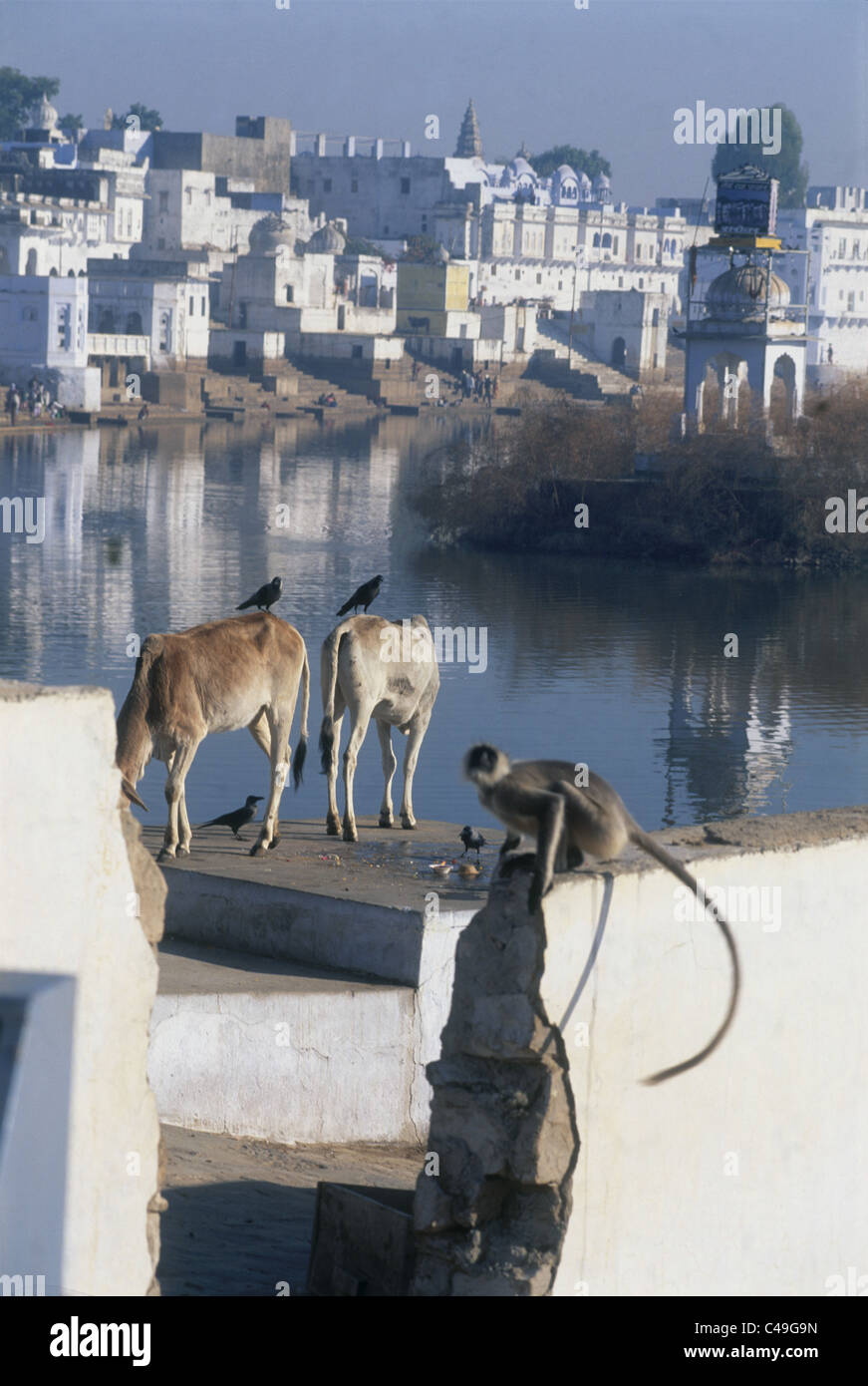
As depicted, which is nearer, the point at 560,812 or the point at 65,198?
the point at 560,812

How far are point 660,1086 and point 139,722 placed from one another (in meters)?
4.73

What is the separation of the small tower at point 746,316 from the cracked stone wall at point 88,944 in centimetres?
3506

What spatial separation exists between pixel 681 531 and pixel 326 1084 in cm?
2771

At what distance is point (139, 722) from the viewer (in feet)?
31.4

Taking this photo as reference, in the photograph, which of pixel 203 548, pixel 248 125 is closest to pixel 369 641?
pixel 203 548

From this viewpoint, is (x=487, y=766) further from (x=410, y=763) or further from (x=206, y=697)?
(x=410, y=763)

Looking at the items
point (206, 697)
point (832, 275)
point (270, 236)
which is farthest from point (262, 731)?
point (832, 275)

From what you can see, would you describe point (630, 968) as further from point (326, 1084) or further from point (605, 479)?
point (605, 479)

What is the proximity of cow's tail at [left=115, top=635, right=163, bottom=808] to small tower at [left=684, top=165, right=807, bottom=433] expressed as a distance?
99.0 ft

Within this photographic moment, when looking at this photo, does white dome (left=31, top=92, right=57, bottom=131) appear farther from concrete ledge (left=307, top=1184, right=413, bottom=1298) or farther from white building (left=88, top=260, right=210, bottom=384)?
concrete ledge (left=307, top=1184, right=413, bottom=1298)

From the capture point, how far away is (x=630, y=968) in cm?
523

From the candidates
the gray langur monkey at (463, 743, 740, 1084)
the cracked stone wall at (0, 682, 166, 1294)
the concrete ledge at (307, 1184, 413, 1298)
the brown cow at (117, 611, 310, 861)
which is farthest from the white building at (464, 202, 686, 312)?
the cracked stone wall at (0, 682, 166, 1294)

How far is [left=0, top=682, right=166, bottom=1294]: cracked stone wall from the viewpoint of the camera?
14.4 ft
